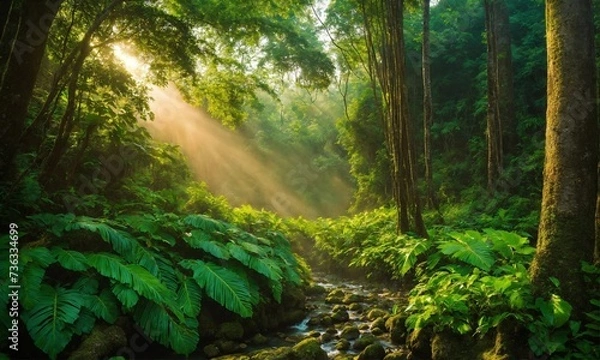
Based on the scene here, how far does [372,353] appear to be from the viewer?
191 inches

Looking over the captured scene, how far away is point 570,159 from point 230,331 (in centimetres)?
471

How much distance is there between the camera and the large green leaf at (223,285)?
5.27 m

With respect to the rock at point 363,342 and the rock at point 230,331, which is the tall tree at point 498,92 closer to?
the rock at point 363,342

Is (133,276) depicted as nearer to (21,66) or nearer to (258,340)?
(258,340)

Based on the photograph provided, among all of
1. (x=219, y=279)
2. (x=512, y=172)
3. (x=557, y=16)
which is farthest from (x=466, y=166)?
(x=219, y=279)

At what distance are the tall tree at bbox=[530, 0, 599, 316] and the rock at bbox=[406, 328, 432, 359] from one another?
56.4 inches

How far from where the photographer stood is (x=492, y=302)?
4223mm

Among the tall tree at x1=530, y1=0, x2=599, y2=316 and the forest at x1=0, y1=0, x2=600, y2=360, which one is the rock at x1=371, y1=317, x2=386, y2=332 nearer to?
the forest at x1=0, y1=0, x2=600, y2=360

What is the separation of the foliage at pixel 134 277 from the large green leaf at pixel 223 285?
13 mm

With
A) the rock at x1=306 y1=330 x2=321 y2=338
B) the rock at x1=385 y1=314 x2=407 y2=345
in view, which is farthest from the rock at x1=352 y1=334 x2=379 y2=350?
the rock at x1=306 y1=330 x2=321 y2=338

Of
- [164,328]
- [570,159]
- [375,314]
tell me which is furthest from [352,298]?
[570,159]

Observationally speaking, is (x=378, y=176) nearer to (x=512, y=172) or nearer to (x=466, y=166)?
(x=466, y=166)

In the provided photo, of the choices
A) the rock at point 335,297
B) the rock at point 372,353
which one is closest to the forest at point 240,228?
the rock at point 372,353

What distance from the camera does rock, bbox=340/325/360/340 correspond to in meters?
5.74
